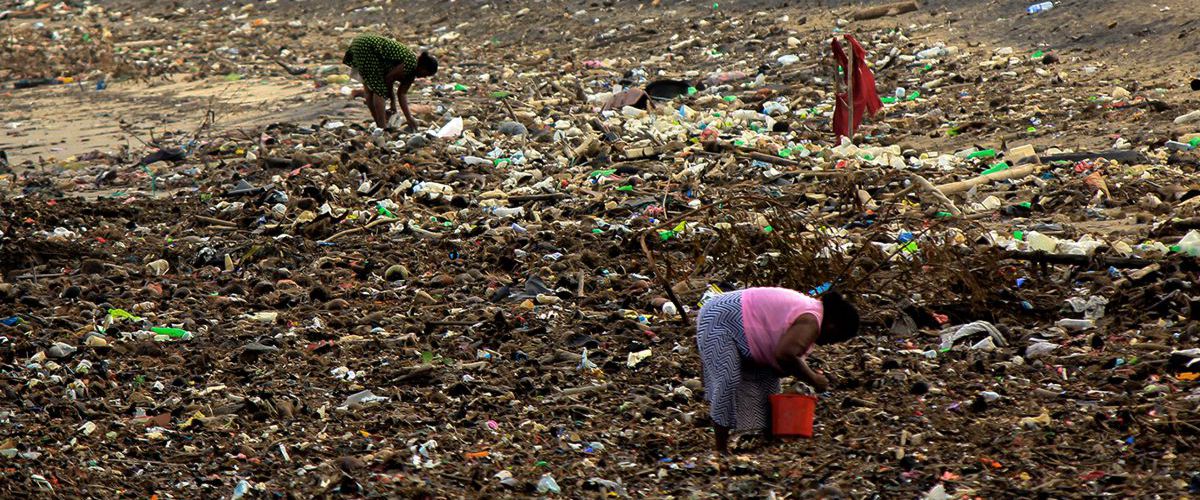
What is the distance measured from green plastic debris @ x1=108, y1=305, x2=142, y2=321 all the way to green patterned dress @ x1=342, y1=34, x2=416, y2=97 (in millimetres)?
3665

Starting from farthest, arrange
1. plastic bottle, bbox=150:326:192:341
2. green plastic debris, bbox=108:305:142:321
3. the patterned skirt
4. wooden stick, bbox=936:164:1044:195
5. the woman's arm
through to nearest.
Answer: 1. the woman's arm
2. wooden stick, bbox=936:164:1044:195
3. green plastic debris, bbox=108:305:142:321
4. plastic bottle, bbox=150:326:192:341
5. the patterned skirt

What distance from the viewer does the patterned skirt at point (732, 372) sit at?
384 centimetres

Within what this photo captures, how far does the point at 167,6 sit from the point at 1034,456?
1819 cm

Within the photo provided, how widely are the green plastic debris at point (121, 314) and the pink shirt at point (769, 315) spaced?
328cm

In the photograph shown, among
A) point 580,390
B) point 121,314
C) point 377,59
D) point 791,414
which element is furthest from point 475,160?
point 791,414

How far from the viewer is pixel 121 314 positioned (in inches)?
230

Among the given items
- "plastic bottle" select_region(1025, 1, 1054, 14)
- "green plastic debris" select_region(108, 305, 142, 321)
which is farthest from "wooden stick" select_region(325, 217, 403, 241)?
"plastic bottle" select_region(1025, 1, 1054, 14)

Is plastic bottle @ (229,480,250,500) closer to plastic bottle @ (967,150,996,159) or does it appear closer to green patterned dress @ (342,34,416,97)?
plastic bottle @ (967,150,996,159)

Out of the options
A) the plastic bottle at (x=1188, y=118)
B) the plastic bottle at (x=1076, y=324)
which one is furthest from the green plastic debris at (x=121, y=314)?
the plastic bottle at (x=1188, y=118)

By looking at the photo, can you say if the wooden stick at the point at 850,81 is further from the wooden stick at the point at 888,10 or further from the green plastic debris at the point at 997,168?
the wooden stick at the point at 888,10

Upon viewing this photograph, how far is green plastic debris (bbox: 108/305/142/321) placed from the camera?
5.78m

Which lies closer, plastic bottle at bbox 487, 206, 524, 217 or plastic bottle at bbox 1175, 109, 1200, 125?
plastic bottle at bbox 487, 206, 524, 217

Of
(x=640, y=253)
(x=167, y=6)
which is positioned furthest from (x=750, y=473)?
(x=167, y=6)

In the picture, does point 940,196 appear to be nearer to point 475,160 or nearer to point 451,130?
point 475,160
